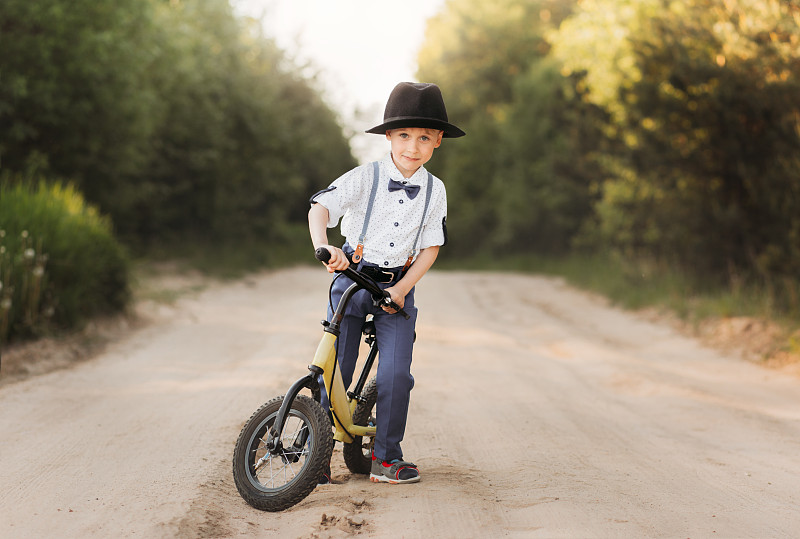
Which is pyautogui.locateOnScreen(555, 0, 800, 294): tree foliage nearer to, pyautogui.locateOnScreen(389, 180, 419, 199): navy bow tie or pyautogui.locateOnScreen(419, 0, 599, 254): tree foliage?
pyautogui.locateOnScreen(389, 180, 419, 199): navy bow tie

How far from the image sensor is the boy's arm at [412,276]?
3781 mm

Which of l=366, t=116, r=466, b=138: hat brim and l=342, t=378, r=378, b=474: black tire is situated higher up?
l=366, t=116, r=466, b=138: hat brim

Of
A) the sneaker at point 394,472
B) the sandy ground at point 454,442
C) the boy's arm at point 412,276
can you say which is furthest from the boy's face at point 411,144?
the sandy ground at point 454,442

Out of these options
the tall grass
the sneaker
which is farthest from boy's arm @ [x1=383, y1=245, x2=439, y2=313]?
the tall grass

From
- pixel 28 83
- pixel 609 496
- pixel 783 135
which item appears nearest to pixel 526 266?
pixel 783 135

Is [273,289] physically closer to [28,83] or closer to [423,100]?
[28,83]

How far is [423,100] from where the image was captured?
3863 mm

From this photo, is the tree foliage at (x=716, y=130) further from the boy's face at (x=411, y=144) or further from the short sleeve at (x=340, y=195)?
the short sleeve at (x=340, y=195)

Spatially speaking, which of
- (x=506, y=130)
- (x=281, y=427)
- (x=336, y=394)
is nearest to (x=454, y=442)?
(x=336, y=394)

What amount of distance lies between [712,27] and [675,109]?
1.59 m

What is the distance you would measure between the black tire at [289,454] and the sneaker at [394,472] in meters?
0.46

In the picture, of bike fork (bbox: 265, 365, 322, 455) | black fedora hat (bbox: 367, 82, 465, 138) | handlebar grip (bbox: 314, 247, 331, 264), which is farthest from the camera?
black fedora hat (bbox: 367, 82, 465, 138)

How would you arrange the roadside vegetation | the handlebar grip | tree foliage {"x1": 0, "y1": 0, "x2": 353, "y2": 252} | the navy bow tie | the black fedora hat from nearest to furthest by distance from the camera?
the handlebar grip, the black fedora hat, the navy bow tie, the roadside vegetation, tree foliage {"x1": 0, "y1": 0, "x2": 353, "y2": 252}

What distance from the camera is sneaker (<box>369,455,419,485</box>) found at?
13.2 feet
